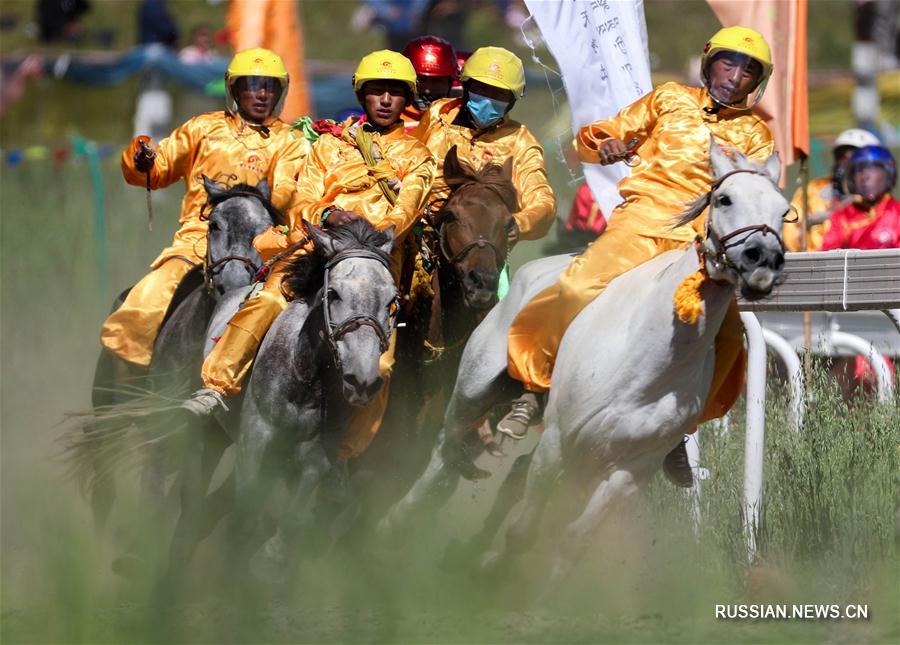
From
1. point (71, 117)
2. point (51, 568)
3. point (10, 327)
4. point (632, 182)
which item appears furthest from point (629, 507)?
point (71, 117)

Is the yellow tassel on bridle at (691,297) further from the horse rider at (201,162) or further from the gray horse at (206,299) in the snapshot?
the horse rider at (201,162)

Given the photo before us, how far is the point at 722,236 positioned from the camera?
6820mm

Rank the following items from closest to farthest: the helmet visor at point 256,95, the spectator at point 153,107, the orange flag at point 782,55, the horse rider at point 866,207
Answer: the helmet visor at point 256,95
the orange flag at point 782,55
the horse rider at point 866,207
the spectator at point 153,107

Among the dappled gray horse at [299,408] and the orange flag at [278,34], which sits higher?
the orange flag at [278,34]

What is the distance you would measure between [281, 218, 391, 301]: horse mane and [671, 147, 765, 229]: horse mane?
4.94 feet

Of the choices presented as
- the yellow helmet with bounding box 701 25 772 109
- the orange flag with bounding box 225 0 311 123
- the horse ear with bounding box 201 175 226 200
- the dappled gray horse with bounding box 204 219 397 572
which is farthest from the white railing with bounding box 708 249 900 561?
the orange flag with bounding box 225 0 311 123

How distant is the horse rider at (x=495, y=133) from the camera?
923 cm

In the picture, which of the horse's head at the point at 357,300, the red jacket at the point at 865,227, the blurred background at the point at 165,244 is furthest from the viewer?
the red jacket at the point at 865,227

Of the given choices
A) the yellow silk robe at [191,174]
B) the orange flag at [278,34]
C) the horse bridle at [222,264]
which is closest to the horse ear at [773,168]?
the horse bridle at [222,264]

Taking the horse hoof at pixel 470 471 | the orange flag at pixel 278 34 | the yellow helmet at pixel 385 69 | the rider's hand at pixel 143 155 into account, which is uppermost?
the orange flag at pixel 278 34

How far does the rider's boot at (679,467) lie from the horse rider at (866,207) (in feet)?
13.5


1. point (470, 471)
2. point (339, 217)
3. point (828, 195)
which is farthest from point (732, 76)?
point (828, 195)

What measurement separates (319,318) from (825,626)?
2910 mm

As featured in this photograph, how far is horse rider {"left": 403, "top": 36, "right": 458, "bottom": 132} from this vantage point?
10.5 metres
